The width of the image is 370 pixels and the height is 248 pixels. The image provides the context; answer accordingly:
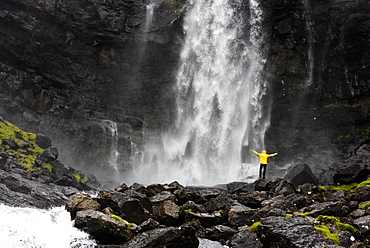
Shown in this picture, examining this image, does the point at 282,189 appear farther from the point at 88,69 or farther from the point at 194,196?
the point at 88,69

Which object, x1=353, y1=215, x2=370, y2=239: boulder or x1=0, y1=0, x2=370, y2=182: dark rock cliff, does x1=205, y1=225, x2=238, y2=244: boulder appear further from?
x1=0, y1=0, x2=370, y2=182: dark rock cliff

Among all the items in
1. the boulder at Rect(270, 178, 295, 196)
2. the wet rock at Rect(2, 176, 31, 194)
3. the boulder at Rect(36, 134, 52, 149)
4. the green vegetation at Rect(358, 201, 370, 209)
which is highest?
the boulder at Rect(36, 134, 52, 149)

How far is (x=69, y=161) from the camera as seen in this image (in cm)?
3409

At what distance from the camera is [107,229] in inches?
404

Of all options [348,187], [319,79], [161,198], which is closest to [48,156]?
[161,198]

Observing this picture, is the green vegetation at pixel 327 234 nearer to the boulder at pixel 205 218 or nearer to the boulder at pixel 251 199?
the boulder at pixel 205 218

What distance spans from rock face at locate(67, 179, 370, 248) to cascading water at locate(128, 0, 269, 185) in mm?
19428

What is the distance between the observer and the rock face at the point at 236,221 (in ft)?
32.9

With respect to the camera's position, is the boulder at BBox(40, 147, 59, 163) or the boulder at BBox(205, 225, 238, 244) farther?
the boulder at BBox(40, 147, 59, 163)

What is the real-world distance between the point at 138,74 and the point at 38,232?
92.7 feet

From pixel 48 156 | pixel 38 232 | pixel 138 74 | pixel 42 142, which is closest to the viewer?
pixel 38 232

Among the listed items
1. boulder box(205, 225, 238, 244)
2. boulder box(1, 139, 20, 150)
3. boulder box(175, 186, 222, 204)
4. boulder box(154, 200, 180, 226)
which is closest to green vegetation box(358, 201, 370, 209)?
boulder box(205, 225, 238, 244)

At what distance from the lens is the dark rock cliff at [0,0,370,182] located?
110 feet

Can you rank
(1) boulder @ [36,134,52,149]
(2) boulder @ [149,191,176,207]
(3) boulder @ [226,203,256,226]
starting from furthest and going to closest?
(1) boulder @ [36,134,52,149]
(2) boulder @ [149,191,176,207]
(3) boulder @ [226,203,256,226]
